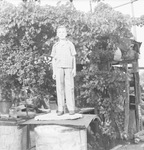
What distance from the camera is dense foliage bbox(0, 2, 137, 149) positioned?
5.58m

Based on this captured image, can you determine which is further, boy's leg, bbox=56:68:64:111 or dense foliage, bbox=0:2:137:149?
dense foliage, bbox=0:2:137:149

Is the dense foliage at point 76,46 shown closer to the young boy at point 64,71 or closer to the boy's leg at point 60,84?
the young boy at point 64,71

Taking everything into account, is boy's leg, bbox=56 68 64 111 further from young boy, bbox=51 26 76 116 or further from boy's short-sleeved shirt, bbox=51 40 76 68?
boy's short-sleeved shirt, bbox=51 40 76 68

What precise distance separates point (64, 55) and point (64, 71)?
31cm

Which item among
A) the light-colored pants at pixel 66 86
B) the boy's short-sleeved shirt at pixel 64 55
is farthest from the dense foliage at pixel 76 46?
the light-colored pants at pixel 66 86

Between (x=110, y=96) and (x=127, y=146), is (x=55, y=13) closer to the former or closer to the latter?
(x=110, y=96)

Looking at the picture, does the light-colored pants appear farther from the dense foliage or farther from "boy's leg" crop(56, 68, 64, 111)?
the dense foliage

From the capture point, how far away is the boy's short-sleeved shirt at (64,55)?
423 cm

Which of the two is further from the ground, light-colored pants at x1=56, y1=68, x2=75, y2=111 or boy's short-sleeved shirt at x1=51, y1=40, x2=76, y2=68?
boy's short-sleeved shirt at x1=51, y1=40, x2=76, y2=68

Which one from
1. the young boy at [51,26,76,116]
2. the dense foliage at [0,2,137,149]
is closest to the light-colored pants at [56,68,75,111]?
the young boy at [51,26,76,116]

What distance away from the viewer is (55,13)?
5629 mm

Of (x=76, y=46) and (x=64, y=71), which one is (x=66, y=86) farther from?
(x=76, y=46)

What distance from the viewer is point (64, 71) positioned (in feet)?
14.1

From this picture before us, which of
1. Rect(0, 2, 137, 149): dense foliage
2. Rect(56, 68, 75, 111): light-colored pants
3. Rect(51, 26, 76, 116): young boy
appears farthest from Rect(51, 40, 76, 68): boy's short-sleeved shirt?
Rect(0, 2, 137, 149): dense foliage
